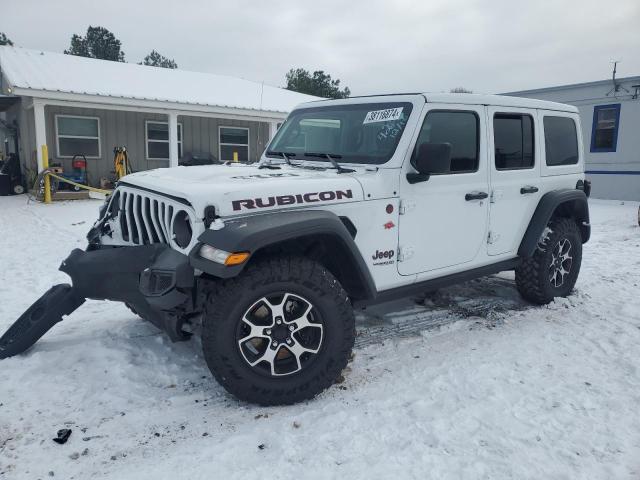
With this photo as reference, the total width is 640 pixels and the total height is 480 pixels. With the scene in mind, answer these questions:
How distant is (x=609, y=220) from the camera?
1148cm

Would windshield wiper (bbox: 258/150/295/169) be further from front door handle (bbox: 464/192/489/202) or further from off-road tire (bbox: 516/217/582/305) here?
off-road tire (bbox: 516/217/582/305)

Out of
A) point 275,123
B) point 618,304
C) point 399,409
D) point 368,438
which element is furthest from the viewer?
point 275,123

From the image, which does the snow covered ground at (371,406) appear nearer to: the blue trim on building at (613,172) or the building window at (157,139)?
the building window at (157,139)

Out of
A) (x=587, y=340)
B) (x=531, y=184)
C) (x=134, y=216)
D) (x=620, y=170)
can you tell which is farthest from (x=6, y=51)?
(x=620, y=170)

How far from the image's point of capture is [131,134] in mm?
16156

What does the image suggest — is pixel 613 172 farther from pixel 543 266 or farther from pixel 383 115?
pixel 383 115

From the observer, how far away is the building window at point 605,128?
51.1 ft

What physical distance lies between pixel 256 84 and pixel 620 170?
1364cm

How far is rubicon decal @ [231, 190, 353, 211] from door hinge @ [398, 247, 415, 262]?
623mm

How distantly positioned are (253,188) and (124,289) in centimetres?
110

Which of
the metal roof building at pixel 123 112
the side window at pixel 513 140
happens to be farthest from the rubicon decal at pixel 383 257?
the metal roof building at pixel 123 112

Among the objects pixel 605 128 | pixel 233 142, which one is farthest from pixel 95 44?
pixel 605 128

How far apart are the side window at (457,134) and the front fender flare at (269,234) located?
3.58ft

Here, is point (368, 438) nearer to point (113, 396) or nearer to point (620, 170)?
point (113, 396)
